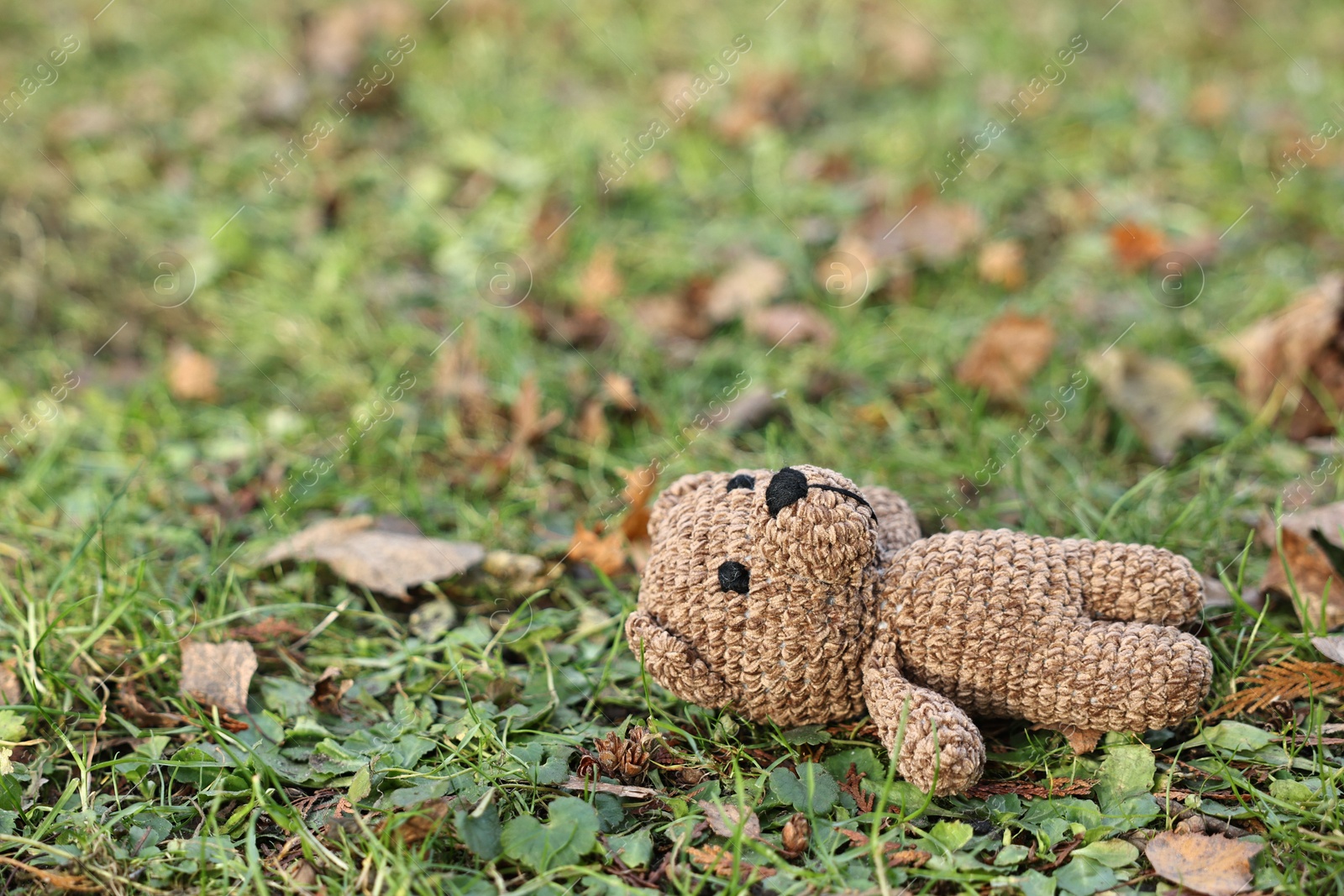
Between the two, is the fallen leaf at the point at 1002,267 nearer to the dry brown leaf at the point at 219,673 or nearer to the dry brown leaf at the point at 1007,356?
the dry brown leaf at the point at 1007,356

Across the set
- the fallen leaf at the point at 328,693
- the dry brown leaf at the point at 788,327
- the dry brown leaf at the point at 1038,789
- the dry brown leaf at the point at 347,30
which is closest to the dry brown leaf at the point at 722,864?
the dry brown leaf at the point at 1038,789

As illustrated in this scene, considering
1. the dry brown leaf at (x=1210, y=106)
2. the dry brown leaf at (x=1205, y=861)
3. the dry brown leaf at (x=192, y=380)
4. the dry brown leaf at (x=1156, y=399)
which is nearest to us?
the dry brown leaf at (x=1205, y=861)

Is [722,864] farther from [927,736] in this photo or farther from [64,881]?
[64,881]

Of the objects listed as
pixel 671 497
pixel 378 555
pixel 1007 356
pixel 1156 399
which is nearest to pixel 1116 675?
pixel 671 497

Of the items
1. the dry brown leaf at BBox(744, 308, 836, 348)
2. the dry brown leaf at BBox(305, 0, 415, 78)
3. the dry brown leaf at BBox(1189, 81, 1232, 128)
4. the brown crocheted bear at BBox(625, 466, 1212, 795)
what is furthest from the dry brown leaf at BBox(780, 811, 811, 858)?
the dry brown leaf at BBox(305, 0, 415, 78)

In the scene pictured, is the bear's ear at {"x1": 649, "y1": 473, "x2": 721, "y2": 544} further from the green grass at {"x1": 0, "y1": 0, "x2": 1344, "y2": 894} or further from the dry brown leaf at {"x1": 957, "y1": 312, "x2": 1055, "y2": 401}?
the dry brown leaf at {"x1": 957, "y1": 312, "x2": 1055, "y2": 401}
